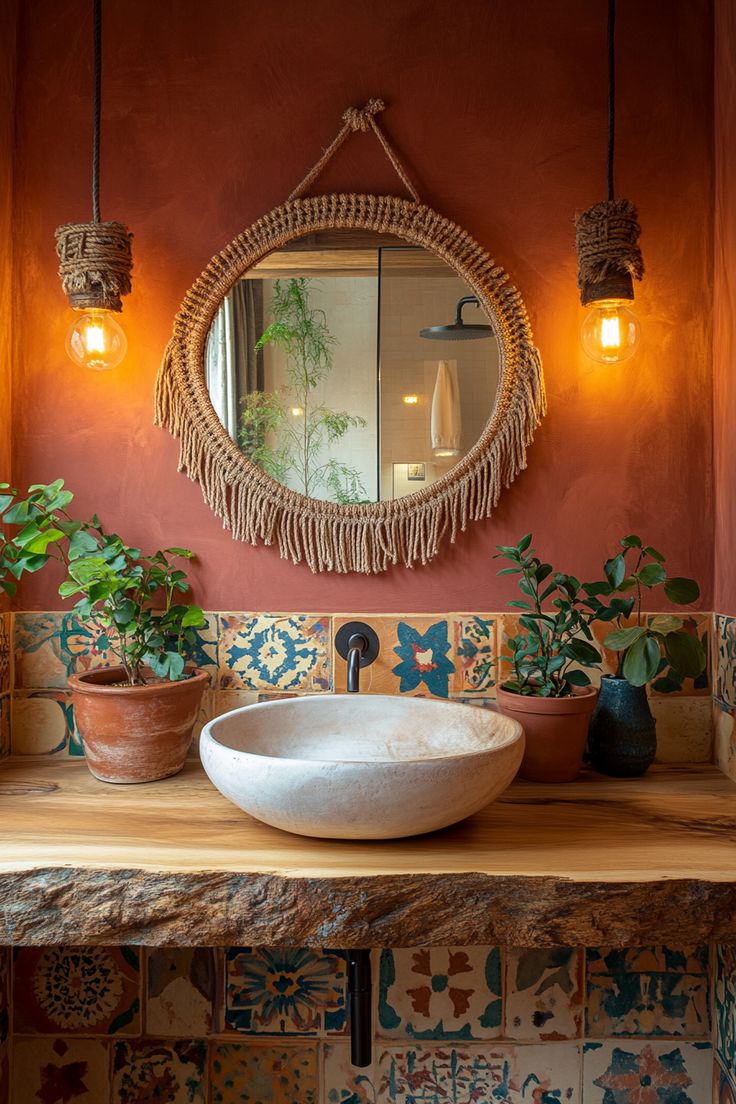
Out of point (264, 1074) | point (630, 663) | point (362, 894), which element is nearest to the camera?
point (362, 894)

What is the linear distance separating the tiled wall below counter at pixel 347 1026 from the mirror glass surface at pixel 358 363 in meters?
0.89

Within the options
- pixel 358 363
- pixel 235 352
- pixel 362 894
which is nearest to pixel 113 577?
pixel 235 352

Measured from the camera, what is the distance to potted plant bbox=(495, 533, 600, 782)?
4.48 feet

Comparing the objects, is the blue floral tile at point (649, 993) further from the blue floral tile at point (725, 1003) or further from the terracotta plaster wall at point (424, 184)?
the terracotta plaster wall at point (424, 184)

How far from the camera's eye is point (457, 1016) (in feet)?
4.92

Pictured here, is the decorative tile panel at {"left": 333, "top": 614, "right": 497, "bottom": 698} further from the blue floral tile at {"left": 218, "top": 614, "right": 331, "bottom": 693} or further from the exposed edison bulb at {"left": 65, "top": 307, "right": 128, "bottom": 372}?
the exposed edison bulb at {"left": 65, "top": 307, "right": 128, "bottom": 372}

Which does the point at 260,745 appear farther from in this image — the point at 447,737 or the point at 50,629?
the point at 50,629

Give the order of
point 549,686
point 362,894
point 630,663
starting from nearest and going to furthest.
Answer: point 362,894 → point 630,663 → point 549,686

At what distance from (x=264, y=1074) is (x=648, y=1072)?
0.69 meters

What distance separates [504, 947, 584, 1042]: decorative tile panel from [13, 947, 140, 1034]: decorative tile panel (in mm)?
681

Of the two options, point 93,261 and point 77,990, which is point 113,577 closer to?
point 93,261

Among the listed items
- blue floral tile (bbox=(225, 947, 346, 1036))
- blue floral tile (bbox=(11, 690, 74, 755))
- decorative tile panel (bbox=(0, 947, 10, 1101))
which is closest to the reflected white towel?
blue floral tile (bbox=(11, 690, 74, 755))

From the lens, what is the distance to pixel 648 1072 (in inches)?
58.7

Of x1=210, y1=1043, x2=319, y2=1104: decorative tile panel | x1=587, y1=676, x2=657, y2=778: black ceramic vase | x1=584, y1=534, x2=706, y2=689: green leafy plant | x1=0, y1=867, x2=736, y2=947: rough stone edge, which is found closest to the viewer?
x1=0, y1=867, x2=736, y2=947: rough stone edge
